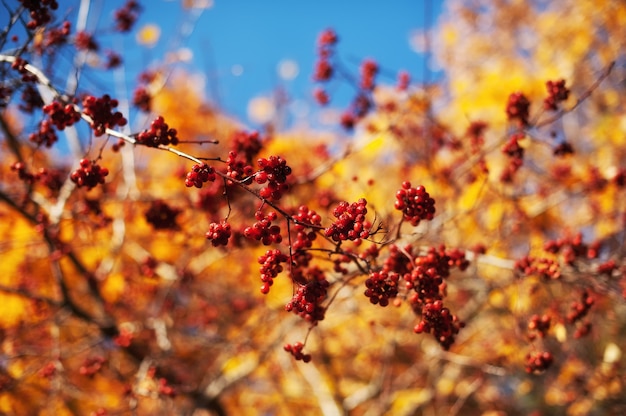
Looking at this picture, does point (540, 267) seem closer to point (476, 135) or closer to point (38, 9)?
point (476, 135)

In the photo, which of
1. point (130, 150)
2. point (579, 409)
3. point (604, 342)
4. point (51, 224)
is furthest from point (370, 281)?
point (604, 342)

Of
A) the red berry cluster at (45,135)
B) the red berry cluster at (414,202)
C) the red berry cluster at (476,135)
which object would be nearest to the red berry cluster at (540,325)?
the red berry cluster at (414,202)

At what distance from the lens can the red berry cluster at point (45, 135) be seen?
9.80 feet

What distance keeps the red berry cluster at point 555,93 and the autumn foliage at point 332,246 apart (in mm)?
Result: 18

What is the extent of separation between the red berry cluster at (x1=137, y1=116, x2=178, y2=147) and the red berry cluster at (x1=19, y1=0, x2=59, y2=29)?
4.88 feet

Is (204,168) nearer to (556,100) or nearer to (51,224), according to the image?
(556,100)

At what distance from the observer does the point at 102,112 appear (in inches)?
98.0

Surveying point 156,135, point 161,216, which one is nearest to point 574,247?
point 156,135

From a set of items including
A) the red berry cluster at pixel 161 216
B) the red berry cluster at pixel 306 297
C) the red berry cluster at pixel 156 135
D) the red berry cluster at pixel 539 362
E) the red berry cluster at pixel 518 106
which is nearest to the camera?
the red berry cluster at pixel 306 297

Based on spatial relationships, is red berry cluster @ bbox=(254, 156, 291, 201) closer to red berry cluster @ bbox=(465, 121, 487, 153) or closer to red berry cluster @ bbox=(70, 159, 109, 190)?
red berry cluster @ bbox=(70, 159, 109, 190)

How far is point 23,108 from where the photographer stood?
3645 mm

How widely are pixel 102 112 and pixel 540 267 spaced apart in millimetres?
3201

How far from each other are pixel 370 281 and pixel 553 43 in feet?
47.7

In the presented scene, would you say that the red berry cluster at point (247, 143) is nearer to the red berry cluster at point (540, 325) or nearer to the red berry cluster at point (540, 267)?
the red berry cluster at point (540, 267)
